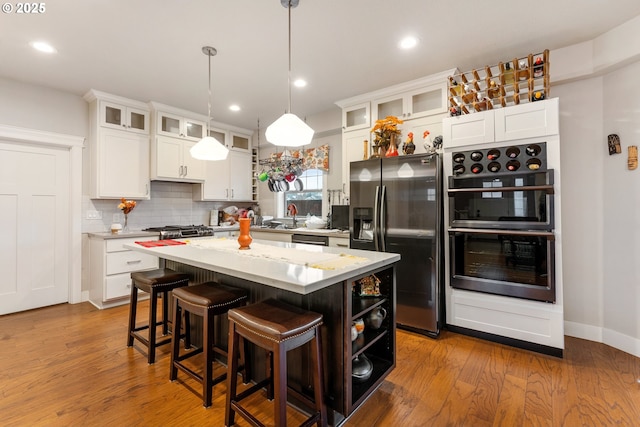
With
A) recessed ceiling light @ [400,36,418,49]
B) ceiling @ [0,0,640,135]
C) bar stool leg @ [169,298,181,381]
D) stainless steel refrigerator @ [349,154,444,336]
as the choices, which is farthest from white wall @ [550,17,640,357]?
bar stool leg @ [169,298,181,381]

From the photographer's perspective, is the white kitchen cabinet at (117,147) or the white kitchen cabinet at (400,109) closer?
the white kitchen cabinet at (400,109)

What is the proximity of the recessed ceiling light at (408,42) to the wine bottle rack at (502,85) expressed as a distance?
A: 62 cm

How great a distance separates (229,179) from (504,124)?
13.1ft

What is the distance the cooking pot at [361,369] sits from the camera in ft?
5.96

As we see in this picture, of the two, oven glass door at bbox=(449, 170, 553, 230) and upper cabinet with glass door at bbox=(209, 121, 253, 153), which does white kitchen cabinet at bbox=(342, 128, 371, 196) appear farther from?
upper cabinet with glass door at bbox=(209, 121, 253, 153)

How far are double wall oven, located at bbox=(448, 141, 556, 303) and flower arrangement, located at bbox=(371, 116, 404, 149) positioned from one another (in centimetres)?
74

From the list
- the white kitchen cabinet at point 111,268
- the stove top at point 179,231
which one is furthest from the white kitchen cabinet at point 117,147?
the white kitchen cabinet at point 111,268

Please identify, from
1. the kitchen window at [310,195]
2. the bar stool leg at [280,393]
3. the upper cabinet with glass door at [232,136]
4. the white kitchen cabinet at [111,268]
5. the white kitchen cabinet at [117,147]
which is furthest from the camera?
the upper cabinet with glass door at [232,136]

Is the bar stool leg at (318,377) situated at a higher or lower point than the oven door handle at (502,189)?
lower

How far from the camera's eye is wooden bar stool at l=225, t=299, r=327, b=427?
1.37m

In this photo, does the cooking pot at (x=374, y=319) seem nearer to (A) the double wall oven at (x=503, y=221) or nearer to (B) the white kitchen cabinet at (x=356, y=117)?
(A) the double wall oven at (x=503, y=221)

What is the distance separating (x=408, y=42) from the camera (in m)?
2.59

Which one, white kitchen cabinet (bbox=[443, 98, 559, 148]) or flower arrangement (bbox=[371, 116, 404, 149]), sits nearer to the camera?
white kitchen cabinet (bbox=[443, 98, 559, 148])

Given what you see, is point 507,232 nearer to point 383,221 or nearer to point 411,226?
point 411,226
